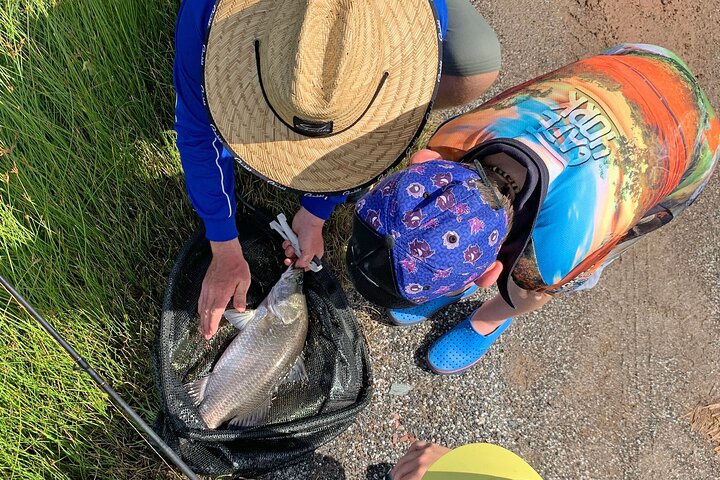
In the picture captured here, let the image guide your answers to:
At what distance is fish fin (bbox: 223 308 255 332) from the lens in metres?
2.65

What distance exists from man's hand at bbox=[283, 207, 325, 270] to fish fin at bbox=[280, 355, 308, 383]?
0.54m

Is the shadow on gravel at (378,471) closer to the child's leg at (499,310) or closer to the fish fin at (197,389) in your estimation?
the child's leg at (499,310)

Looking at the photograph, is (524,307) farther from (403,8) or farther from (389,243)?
(403,8)

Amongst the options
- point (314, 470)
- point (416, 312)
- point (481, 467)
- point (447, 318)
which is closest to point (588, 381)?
point (447, 318)

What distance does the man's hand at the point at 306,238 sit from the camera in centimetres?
245

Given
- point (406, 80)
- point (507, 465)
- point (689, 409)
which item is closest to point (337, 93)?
point (406, 80)

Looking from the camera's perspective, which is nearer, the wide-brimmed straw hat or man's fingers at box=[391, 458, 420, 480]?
the wide-brimmed straw hat

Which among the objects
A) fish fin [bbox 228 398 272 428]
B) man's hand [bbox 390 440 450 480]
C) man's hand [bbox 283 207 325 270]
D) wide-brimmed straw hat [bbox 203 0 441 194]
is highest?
wide-brimmed straw hat [bbox 203 0 441 194]

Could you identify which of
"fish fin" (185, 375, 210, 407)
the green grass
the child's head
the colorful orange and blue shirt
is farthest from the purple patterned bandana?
the green grass

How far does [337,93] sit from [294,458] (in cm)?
178

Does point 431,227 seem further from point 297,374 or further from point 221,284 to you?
point 297,374

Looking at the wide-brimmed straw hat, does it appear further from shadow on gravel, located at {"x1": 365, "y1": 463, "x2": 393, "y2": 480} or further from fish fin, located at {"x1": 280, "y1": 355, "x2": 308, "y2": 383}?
shadow on gravel, located at {"x1": 365, "y1": 463, "x2": 393, "y2": 480}

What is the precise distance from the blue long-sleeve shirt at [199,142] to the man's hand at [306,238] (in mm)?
58

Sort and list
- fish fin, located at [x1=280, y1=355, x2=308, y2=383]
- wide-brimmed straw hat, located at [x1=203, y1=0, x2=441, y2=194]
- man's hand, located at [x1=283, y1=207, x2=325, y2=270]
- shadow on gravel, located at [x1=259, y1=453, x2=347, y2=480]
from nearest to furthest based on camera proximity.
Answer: wide-brimmed straw hat, located at [x1=203, y1=0, x2=441, y2=194] → man's hand, located at [x1=283, y1=207, x2=325, y2=270] → fish fin, located at [x1=280, y1=355, x2=308, y2=383] → shadow on gravel, located at [x1=259, y1=453, x2=347, y2=480]
